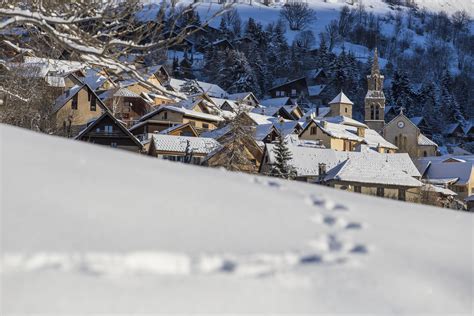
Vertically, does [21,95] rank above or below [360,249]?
above

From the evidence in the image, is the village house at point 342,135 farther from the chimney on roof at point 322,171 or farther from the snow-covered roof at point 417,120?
the snow-covered roof at point 417,120

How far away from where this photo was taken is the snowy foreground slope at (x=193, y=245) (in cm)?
263

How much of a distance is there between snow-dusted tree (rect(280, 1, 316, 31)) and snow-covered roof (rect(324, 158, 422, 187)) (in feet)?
342

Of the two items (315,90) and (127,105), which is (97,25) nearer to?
(127,105)

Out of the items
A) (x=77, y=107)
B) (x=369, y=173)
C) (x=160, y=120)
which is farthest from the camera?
(x=160, y=120)

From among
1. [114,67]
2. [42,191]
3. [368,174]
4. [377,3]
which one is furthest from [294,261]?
[377,3]

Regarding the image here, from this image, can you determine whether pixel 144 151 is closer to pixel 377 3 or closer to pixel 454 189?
pixel 454 189

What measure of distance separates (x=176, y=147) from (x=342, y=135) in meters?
23.2

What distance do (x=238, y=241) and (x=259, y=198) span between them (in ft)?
2.37

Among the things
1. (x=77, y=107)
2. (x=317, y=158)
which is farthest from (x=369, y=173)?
(x=77, y=107)

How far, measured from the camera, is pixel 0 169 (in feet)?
10.9

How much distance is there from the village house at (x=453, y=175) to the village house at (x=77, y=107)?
2822 centimetres

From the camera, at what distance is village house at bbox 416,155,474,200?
55.4m

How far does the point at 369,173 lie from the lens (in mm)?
41438
